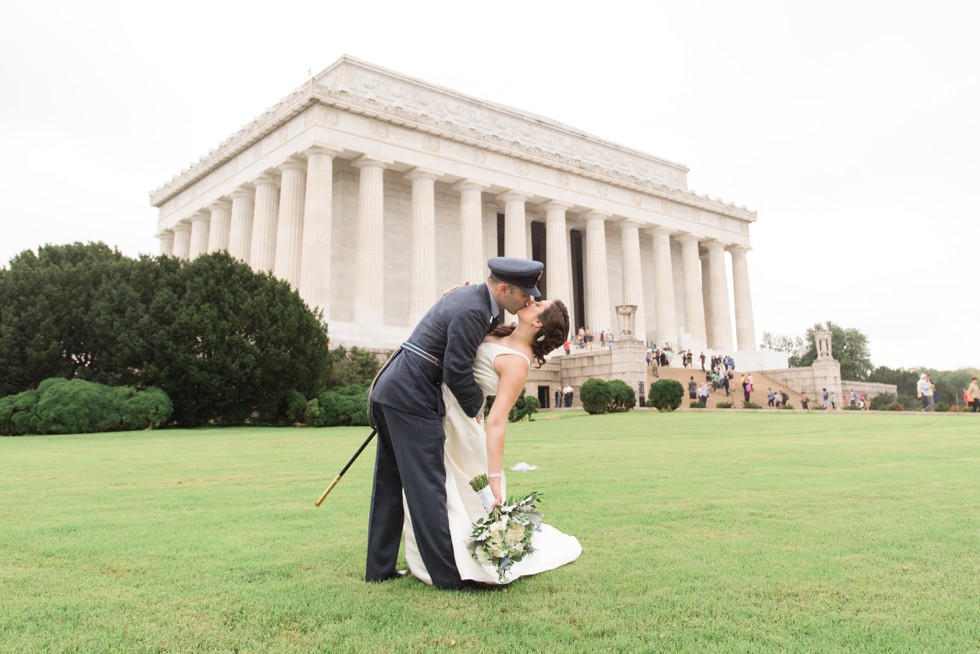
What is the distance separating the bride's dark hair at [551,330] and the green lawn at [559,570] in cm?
149

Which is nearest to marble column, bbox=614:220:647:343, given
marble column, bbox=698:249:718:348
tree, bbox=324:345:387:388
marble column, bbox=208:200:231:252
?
marble column, bbox=698:249:718:348

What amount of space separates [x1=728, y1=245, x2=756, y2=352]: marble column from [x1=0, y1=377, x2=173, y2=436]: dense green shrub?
4670cm

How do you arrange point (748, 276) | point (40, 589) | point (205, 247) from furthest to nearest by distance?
point (748, 276), point (205, 247), point (40, 589)

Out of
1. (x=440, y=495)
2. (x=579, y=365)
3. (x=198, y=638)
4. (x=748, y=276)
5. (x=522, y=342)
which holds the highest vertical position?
(x=748, y=276)

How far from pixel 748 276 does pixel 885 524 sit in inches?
2273

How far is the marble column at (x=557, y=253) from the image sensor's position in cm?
4912

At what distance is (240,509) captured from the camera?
7.47 metres

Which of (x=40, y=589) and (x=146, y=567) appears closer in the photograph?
(x=40, y=589)

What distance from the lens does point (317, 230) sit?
131 ft

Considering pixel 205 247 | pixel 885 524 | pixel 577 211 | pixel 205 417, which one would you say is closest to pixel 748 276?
pixel 577 211

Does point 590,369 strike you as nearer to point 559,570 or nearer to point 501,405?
point 559,570

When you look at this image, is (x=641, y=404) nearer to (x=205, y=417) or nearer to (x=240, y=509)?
(x=205, y=417)

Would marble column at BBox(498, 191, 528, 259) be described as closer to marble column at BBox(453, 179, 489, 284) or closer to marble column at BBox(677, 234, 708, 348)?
marble column at BBox(453, 179, 489, 284)

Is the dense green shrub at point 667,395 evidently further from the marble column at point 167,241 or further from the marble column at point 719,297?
the marble column at point 167,241
